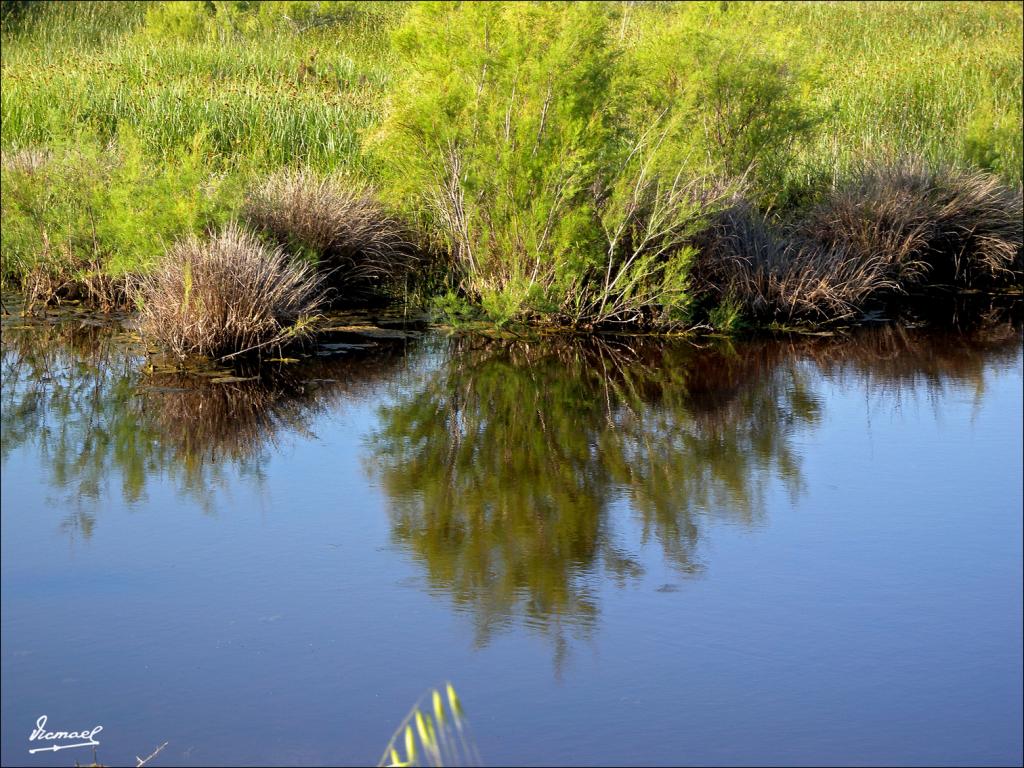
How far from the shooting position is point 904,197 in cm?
1328

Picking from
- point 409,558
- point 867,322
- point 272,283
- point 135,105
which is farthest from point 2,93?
point 409,558

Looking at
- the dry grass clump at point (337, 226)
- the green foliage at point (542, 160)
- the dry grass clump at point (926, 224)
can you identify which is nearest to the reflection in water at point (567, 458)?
the green foliage at point (542, 160)

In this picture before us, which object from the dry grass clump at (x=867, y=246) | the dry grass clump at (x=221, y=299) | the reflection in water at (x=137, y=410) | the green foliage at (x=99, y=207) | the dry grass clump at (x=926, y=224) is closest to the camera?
the reflection in water at (x=137, y=410)

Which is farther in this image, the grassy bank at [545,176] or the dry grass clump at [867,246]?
the dry grass clump at [867,246]

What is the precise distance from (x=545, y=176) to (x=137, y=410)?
4.15 m

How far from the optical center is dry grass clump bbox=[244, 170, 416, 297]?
465 inches

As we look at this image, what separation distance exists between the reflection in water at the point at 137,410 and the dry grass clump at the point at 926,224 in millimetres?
5234

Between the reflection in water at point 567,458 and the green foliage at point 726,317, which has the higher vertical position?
the green foliage at point 726,317

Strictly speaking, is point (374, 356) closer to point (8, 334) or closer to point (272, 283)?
point (272, 283)

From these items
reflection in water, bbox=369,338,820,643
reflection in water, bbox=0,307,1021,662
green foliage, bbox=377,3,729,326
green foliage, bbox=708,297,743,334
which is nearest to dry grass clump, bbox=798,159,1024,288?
green foliage, bbox=708,297,743,334

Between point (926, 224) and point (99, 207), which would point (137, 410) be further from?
point (926, 224)

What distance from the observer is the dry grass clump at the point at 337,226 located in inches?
465

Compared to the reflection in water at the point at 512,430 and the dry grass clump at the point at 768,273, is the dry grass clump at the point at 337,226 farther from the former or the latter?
the dry grass clump at the point at 768,273

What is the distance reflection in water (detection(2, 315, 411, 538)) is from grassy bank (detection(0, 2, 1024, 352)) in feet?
3.41
